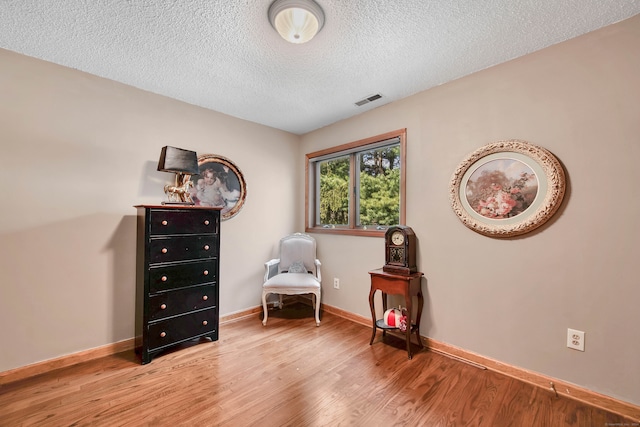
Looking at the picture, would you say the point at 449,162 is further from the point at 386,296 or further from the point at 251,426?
the point at 251,426

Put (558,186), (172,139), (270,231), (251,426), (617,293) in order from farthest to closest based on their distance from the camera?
(270,231)
(172,139)
(558,186)
(617,293)
(251,426)

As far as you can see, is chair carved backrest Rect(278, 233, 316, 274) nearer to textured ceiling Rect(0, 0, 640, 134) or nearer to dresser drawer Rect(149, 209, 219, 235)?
dresser drawer Rect(149, 209, 219, 235)

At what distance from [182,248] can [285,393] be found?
142 centimetres

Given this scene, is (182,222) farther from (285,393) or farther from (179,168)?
(285,393)

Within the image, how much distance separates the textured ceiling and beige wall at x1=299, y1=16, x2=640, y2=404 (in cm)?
21

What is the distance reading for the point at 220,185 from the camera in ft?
9.59

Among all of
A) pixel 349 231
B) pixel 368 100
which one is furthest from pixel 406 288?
pixel 368 100

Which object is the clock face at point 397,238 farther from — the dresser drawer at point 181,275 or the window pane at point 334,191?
the dresser drawer at point 181,275

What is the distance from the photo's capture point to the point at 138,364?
6.82 ft

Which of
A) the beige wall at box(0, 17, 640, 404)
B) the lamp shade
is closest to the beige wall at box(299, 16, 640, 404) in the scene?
the beige wall at box(0, 17, 640, 404)

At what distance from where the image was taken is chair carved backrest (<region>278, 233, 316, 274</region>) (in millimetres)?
3264

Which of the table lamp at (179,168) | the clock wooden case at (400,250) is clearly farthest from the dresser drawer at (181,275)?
Answer: the clock wooden case at (400,250)

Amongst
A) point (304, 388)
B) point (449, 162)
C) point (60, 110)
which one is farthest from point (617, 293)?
point (60, 110)

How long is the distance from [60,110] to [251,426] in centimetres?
267
